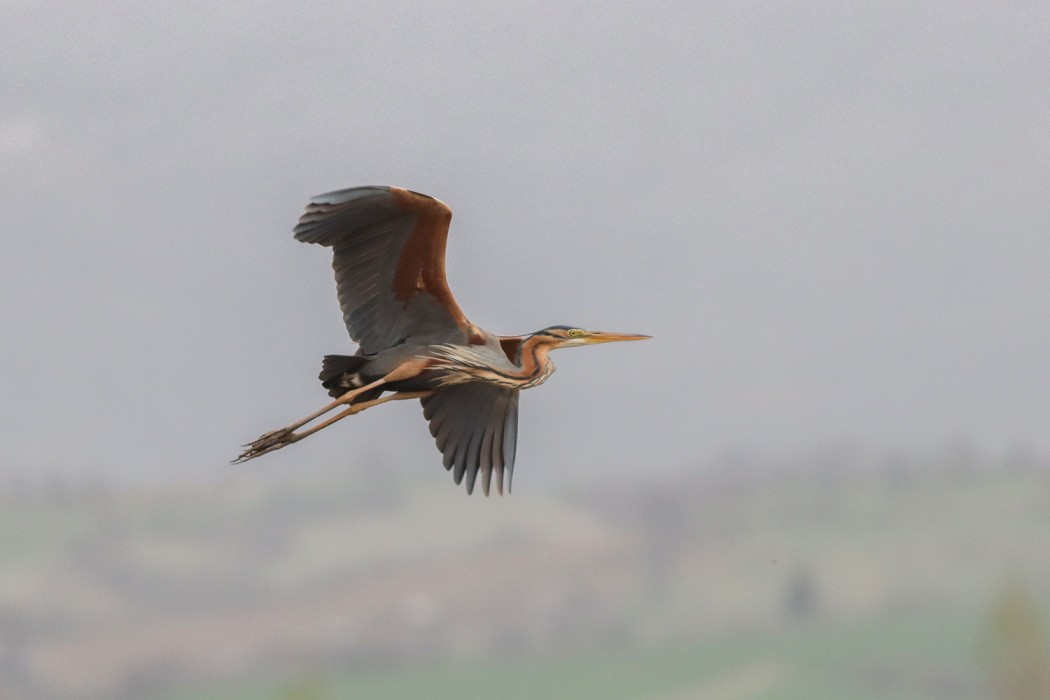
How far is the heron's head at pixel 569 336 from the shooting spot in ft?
29.4

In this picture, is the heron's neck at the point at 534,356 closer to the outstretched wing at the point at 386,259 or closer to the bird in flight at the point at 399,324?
the bird in flight at the point at 399,324

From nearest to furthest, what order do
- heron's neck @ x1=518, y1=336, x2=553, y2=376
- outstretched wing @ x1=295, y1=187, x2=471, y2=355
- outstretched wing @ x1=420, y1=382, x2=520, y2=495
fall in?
1. outstretched wing @ x1=295, y1=187, x2=471, y2=355
2. heron's neck @ x1=518, y1=336, x2=553, y2=376
3. outstretched wing @ x1=420, y1=382, x2=520, y2=495

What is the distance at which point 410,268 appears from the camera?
337 inches

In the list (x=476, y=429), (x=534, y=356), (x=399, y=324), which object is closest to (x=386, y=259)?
(x=399, y=324)

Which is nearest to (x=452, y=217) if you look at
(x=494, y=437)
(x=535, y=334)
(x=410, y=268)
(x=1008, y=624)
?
(x=410, y=268)

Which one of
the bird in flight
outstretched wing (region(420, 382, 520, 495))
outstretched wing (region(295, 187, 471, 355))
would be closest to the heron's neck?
the bird in flight

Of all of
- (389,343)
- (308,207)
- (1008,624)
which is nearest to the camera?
A: (308,207)

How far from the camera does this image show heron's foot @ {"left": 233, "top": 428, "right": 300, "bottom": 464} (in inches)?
338

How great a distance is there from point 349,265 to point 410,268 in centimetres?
35

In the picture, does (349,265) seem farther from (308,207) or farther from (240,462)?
(240,462)

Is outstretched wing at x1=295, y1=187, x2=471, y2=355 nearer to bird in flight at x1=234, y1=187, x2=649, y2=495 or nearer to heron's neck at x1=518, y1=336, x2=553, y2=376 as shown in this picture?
bird in flight at x1=234, y1=187, x2=649, y2=495

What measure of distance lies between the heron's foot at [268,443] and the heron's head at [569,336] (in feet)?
5.13

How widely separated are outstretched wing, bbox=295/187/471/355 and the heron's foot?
681mm

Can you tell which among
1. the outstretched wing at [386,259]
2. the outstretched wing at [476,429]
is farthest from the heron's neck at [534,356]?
the outstretched wing at [476,429]
